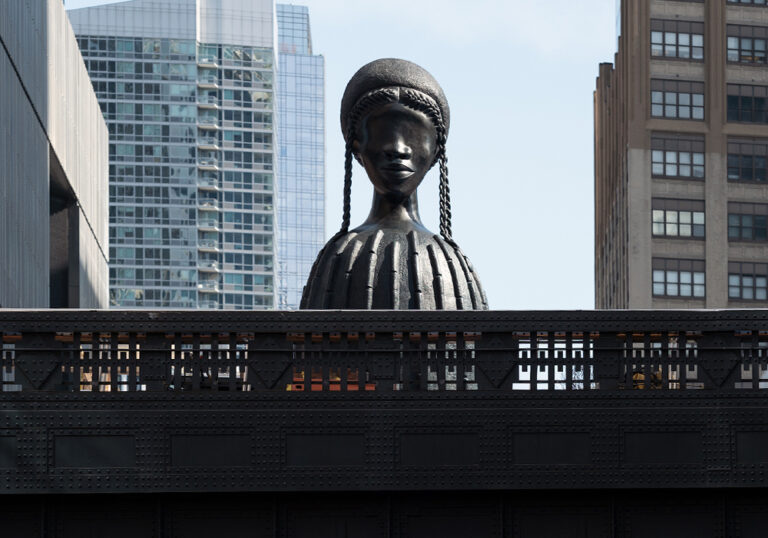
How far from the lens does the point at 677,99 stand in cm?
10512

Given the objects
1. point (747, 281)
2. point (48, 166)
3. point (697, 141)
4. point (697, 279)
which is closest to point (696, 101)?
point (697, 141)

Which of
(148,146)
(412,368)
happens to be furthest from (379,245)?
(148,146)

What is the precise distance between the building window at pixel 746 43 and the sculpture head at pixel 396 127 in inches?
3362

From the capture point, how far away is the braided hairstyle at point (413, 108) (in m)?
23.9

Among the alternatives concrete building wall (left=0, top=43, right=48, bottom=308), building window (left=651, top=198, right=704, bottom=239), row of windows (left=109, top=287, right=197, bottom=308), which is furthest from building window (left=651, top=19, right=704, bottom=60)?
row of windows (left=109, top=287, right=197, bottom=308)

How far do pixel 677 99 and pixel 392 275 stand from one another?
85.3 metres

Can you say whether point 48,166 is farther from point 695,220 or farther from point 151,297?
point 151,297

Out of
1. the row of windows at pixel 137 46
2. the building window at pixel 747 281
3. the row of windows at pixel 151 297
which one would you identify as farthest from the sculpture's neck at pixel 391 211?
the row of windows at pixel 137 46

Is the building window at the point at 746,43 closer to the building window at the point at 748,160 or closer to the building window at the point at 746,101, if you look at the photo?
the building window at the point at 746,101

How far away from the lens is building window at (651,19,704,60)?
105m

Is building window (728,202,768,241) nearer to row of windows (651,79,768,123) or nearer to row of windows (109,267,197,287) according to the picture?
row of windows (651,79,768,123)

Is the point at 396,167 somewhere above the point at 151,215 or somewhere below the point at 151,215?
below

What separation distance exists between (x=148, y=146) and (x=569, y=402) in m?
182

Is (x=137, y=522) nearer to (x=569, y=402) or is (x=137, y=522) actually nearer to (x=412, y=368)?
(x=412, y=368)
